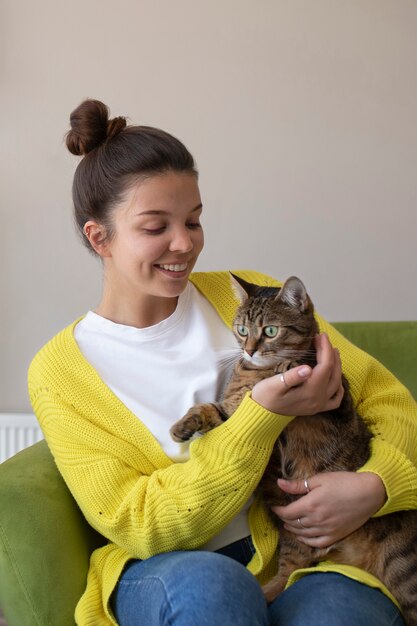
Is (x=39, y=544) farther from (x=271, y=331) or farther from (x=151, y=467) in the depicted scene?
(x=271, y=331)

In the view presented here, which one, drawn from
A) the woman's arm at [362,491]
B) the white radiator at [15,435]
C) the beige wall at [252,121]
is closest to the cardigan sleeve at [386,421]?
the woman's arm at [362,491]

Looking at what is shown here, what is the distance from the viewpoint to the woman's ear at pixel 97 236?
1.41m

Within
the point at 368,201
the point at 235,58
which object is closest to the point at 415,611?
the point at 368,201

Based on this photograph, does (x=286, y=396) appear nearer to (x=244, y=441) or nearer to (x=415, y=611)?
(x=244, y=441)

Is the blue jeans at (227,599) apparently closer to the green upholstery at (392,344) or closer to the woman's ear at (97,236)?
the woman's ear at (97,236)

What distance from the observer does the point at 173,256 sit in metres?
1.35

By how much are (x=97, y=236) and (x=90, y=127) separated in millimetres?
220

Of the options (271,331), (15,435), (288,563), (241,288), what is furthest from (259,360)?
(15,435)

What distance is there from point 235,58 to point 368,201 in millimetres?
602

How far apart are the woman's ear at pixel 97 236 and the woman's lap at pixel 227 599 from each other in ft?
1.98

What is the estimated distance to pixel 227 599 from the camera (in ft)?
3.43

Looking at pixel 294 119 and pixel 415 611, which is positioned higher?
pixel 294 119

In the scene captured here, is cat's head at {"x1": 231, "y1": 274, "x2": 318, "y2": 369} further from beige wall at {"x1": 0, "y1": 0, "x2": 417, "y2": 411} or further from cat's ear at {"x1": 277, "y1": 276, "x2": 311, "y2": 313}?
beige wall at {"x1": 0, "y1": 0, "x2": 417, "y2": 411}

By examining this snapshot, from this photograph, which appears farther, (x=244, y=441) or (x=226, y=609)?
(x=244, y=441)
